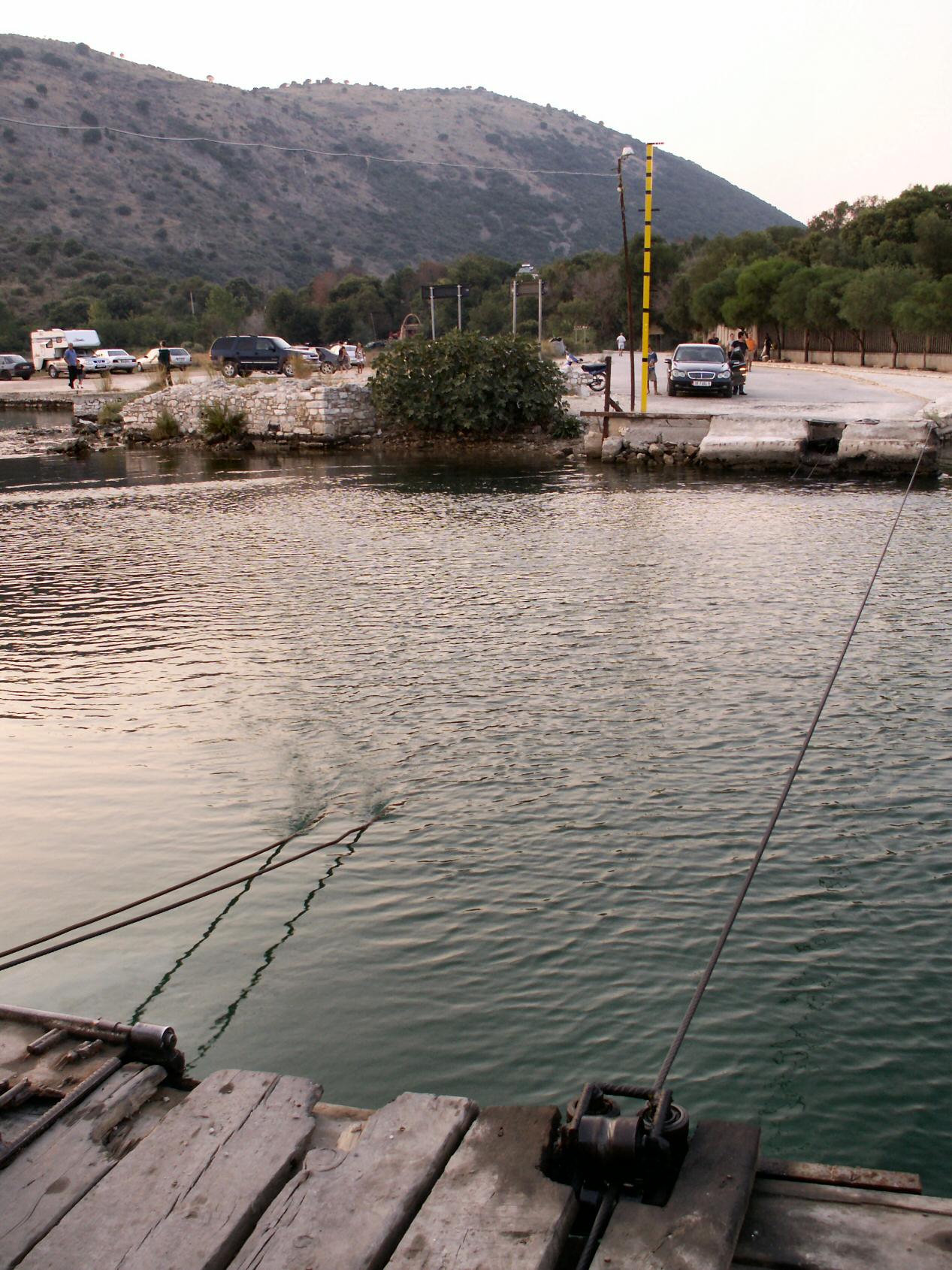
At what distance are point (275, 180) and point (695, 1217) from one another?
13596cm

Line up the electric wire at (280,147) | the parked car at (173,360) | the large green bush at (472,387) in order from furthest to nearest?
the electric wire at (280,147) → the parked car at (173,360) → the large green bush at (472,387)

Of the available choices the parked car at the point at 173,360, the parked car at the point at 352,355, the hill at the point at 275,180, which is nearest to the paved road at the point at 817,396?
the parked car at the point at 352,355

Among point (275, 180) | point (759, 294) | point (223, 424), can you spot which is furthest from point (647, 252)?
point (275, 180)

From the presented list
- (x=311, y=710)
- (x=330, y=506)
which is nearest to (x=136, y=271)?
(x=330, y=506)

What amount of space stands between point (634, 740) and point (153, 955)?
390 centimetres

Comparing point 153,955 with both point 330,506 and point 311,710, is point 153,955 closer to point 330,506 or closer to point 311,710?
point 311,710

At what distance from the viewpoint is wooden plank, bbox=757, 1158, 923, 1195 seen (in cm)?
323

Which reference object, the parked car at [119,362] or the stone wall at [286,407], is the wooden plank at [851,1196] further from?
the parked car at [119,362]

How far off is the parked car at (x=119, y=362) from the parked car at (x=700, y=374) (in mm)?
36552

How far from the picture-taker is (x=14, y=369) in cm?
6431

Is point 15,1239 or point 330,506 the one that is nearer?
point 15,1239

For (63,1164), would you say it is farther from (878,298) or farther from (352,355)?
(352,355)

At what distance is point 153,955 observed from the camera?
236 inches

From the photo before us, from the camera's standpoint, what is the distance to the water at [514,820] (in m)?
5.11
